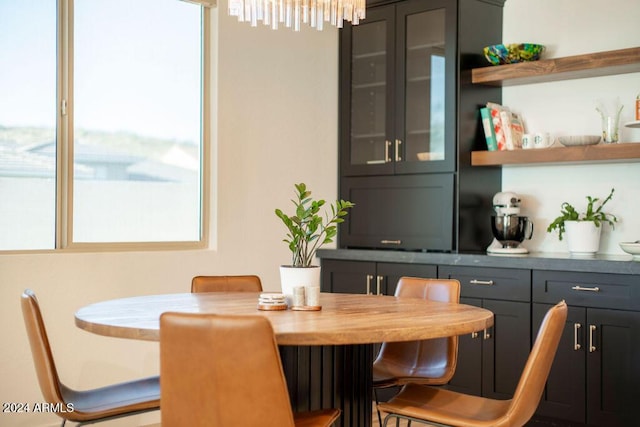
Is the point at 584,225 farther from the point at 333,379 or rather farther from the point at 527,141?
the point at 333,379

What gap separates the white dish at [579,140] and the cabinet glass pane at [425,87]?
0.72 m

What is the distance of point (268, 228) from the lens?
476cm

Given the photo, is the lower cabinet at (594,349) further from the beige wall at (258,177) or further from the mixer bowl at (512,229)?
the beige wall at (258,177)

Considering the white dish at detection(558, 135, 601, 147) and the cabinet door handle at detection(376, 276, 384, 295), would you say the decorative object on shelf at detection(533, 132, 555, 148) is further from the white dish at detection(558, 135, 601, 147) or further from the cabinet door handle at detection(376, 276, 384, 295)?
the cabinet door handle at detection(376, 276, 384, 295)

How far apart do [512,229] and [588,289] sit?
2.29 feet

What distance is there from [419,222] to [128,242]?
1.73m

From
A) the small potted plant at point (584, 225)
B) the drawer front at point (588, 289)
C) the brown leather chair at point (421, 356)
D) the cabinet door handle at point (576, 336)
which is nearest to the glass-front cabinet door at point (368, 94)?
the small potted plant at point (584, 225)

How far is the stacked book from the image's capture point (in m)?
4.49

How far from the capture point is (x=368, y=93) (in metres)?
4.96

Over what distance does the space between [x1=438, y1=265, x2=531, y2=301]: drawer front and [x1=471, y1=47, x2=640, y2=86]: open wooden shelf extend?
3.74ft

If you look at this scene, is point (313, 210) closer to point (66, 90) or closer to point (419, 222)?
point (66, 90)

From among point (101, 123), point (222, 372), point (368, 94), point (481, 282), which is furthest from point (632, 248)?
point (101, 123)

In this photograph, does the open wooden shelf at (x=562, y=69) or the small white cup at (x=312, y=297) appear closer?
the small white cup at (x=312, y=297)

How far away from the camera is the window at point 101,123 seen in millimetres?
3729
